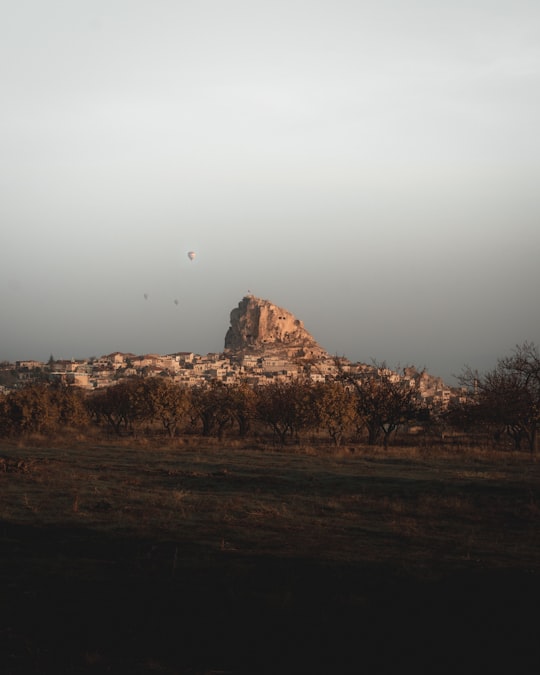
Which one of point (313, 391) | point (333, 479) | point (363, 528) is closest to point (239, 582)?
point (363, 528)

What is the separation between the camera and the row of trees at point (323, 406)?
45.1m

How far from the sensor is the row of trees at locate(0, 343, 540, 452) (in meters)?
45.1

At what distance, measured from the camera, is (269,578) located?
1225 cm

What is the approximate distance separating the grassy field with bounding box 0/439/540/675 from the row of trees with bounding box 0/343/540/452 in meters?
21.4

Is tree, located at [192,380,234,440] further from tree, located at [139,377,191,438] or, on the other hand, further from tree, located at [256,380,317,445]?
tree, located at [256,380,317,445]

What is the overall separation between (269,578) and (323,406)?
4198 cm

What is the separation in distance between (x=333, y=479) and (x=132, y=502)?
9.97 metres

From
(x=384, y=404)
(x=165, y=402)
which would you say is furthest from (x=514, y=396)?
(x=165, y=402)

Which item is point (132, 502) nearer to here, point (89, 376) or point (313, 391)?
point (313, 391)

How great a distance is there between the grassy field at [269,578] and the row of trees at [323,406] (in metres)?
21.4

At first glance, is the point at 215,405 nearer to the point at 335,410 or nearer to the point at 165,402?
the point at 165,402

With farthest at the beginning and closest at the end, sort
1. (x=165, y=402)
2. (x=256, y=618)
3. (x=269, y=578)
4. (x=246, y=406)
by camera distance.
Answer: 1. (x=246, y=406)
2. (x=165, y=402)
3. (x=269, y=578)
4. (x=256, y=618)

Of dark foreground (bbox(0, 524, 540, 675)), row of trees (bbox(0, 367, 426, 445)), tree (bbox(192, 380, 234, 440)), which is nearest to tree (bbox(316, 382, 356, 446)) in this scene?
row of trees (bbox(0, 367, 426, 445))

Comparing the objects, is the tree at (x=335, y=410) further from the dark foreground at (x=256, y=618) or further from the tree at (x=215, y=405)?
the dark foreground at (x=256, y=618)
